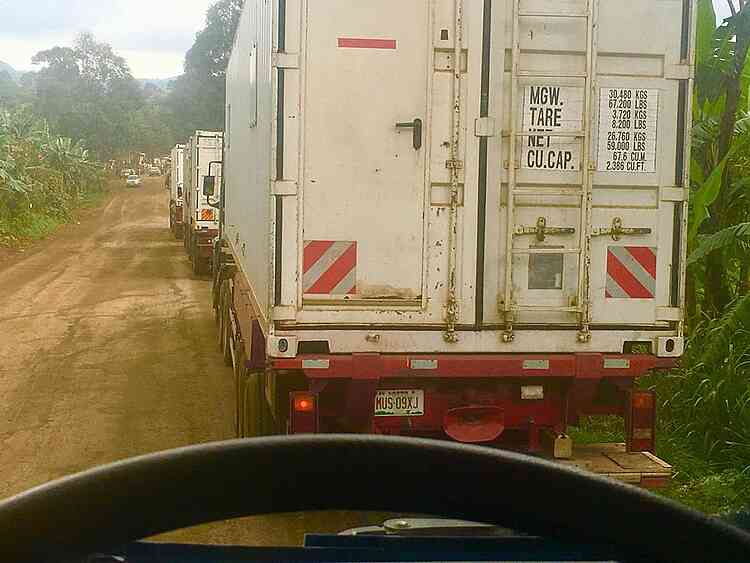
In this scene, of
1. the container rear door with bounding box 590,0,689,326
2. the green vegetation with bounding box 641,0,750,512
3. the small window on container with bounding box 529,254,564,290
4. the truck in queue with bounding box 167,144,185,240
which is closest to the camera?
the container rear door with bounding box 590,0,689,326

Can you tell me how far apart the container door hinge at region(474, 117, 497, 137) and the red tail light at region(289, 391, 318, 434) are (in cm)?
167

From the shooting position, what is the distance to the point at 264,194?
22.1 ft

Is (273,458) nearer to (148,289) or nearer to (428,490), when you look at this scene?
(428,490)

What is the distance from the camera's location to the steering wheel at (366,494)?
39.3 inches

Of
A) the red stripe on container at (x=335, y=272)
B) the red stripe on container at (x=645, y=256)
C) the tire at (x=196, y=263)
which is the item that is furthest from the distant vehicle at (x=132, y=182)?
the red stripe on container at (x=645, y=256)

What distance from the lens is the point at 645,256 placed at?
6.27 m

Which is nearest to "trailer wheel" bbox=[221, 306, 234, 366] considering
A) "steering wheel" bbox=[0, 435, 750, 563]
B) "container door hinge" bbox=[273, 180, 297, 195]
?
"container door hinge" bbox=[273, 180, 297, 195]

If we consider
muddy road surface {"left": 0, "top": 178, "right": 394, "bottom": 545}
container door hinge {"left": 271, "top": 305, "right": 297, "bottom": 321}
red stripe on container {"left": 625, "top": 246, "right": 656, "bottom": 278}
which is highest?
red stripe on container {"left": 625, "top": 246, "right": 656, "bottom": 278}

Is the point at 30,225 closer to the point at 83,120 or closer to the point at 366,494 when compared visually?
the point at 366,494

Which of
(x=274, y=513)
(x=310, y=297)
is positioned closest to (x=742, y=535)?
(x=274, y=513)

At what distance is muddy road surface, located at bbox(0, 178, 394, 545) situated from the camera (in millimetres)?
8031

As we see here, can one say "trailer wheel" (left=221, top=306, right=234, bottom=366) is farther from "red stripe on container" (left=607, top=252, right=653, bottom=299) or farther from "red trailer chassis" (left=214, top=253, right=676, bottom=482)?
"red stripe on container" (left=607, top=252, right=653, bottom=299)

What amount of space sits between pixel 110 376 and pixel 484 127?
7085mm

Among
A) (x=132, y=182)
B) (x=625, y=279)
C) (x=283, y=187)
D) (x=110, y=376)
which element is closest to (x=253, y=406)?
(x=283, y=187)
